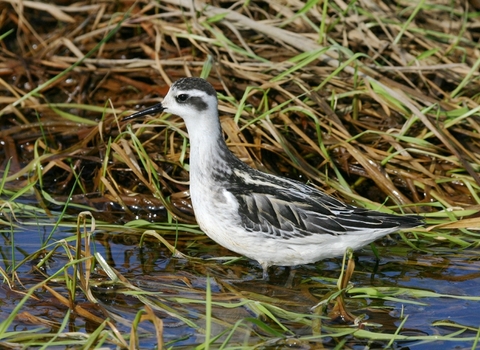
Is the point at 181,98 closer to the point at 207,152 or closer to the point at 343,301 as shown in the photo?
the point at 207,152

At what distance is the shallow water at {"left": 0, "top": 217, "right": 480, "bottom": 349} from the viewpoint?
4.58m

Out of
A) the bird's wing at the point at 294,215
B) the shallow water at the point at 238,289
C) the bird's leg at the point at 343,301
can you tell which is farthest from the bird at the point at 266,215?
the bird's leg at the point at 343,301

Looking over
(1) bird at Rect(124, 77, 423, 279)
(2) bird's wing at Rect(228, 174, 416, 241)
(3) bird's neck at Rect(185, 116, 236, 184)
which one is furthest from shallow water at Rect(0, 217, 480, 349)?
(3) bird's neck at Rect(185, 116, 236, 184)

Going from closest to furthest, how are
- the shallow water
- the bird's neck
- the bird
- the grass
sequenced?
the shallow water, the grass, the bird, the bird's neck

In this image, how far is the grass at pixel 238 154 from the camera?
470 cm

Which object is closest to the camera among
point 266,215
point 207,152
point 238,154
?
point 266,215

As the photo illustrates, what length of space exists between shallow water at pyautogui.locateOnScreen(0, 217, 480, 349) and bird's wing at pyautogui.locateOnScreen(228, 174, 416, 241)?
37 centimetres

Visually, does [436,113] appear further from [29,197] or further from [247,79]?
[29,197]

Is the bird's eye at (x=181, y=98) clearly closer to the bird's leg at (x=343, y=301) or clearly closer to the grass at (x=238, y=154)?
the grass at (x=238, y=154)

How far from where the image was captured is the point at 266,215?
5281mm

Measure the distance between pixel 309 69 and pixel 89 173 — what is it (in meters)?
1.95

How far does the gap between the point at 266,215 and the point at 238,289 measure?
0.48 meters

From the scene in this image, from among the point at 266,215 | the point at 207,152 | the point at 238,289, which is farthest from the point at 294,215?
the point at 207,152

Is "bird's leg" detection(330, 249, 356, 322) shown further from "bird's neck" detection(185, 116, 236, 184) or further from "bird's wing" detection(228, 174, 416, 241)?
"bird's neck" detection(185, 116, 236, 184)
